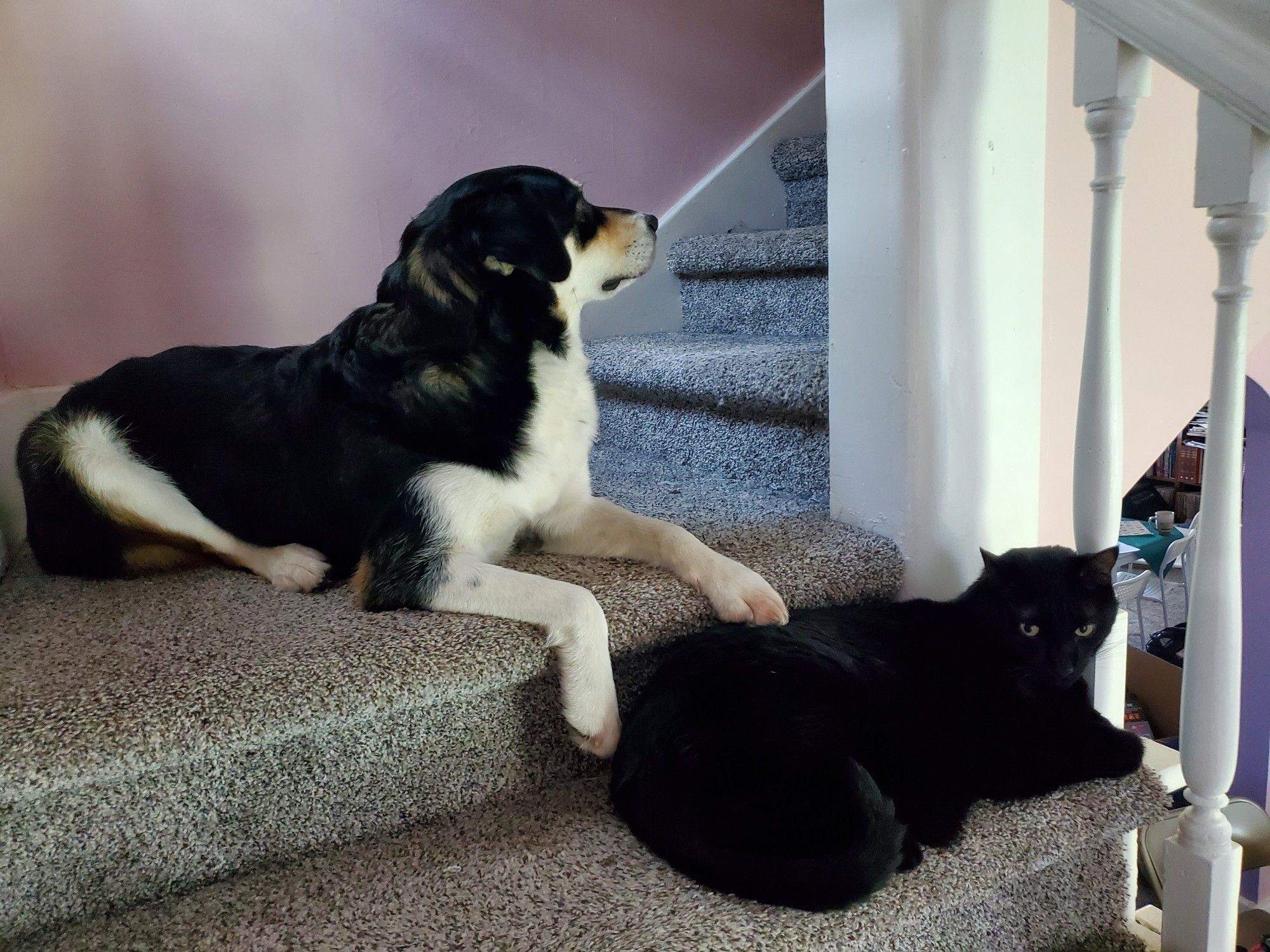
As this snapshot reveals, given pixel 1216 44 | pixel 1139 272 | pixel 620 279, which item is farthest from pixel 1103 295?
pixel 620 279

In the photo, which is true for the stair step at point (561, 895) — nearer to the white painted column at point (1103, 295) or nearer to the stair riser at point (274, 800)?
the stair riser at point (274, 800)

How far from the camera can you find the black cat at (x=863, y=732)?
0.74 m

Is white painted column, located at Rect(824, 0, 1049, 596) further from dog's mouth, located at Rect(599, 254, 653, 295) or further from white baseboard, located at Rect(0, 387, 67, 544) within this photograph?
white baseboard, located at Rect(0, 387, 67, 544)

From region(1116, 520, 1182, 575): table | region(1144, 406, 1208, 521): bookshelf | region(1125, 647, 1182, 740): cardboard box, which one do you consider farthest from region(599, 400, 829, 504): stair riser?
region(1144, 406, 1208, 521): bookshelf

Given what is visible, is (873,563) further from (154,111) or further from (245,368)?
(154,111)

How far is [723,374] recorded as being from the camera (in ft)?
4.60

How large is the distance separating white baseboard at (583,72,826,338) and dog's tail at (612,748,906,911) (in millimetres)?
1427

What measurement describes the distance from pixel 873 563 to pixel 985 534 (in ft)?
0.49

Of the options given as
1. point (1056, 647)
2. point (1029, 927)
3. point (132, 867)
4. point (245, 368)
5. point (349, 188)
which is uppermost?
point (349, 188)

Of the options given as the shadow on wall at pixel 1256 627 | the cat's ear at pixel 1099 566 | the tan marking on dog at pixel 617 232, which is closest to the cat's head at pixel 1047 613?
the cat's ear at pixel 1099 566

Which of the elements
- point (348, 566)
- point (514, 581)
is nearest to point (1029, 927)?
point (514, 581)

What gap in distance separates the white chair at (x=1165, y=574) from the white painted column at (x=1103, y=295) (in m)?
3.36

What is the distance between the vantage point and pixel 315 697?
2.57ft

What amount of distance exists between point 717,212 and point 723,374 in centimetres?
87
